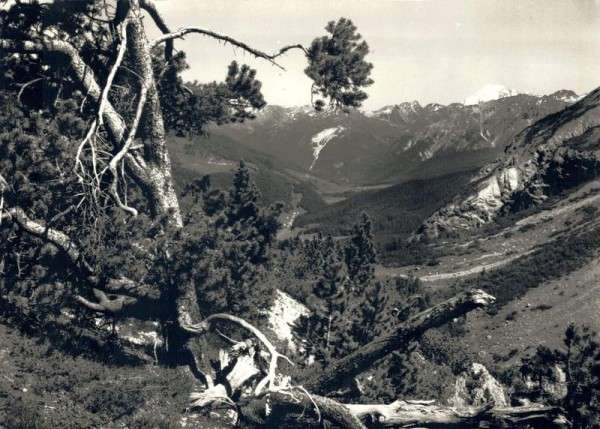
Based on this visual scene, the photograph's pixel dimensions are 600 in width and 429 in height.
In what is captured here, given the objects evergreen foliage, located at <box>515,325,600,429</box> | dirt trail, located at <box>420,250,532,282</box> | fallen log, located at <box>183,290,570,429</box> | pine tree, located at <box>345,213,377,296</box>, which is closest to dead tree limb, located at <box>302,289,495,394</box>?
fallen log, located at <box>183,290,570,429</box>

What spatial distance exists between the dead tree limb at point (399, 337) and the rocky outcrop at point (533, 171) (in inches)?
2010

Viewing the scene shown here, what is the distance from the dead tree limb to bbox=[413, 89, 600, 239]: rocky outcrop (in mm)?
51048

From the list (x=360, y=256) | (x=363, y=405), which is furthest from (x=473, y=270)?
(x=363, y=405)

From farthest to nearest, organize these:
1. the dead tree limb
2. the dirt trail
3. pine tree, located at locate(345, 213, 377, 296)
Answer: the dirt trail → pine tree, located at locate(345, 213, 377, 296) → the dead tree limb

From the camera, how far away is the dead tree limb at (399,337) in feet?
27.9

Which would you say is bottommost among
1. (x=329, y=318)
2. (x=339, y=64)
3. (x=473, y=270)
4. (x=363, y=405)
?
(x=473, y=270)

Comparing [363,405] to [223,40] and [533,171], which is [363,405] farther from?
[533,171]

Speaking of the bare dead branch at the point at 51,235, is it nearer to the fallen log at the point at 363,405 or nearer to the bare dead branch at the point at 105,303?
the bare dead branch at the point at 105,303

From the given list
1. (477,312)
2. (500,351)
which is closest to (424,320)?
→ (500,351)

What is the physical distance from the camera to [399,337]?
9414mm

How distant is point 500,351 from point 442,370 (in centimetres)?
1162

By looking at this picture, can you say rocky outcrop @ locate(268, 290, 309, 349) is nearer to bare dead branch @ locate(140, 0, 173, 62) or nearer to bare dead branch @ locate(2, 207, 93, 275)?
bare dead branch @ locate(2, 207, 93, 275)

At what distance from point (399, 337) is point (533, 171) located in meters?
58.0

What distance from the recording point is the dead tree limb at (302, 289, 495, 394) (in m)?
8.49
